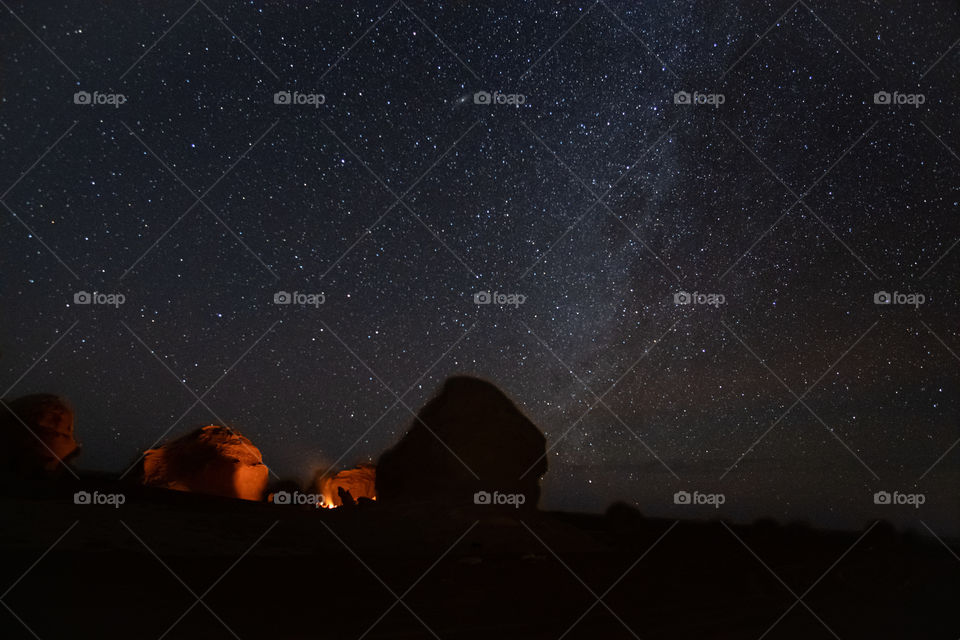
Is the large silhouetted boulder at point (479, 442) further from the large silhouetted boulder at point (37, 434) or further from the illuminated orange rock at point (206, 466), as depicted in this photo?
the large silhouetted boulder at point (37, 434)

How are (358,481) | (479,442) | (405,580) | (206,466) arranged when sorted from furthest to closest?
1. (358,481)
2. (479,442)
3. (206,466)
4. (405,580)

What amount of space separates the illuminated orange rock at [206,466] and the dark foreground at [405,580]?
577 cm

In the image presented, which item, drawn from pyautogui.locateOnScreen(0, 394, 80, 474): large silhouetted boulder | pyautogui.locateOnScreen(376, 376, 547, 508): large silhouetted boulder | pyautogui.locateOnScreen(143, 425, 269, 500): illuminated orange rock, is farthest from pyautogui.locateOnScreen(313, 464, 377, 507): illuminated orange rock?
pyautogui.locateOnScreen(0, 394, 80, 474): large silhouetted boulder

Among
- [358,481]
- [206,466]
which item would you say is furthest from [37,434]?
[358,481]

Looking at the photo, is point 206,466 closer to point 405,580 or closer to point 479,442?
point 479,442

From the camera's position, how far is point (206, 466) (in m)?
21.7

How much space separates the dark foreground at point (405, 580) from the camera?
28.2 ft

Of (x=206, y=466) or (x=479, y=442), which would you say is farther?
(x=479, y=442)

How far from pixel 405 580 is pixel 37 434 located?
582 inches

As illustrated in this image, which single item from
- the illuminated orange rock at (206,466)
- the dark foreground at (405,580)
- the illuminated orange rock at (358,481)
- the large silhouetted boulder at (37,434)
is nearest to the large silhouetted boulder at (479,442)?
the illuminated orange rock at (358,481)

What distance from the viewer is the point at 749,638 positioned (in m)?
8.66

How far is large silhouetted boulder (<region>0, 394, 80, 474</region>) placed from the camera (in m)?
18.1

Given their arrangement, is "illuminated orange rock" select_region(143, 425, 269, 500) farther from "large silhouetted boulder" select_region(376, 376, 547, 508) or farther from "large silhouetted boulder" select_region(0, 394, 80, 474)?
"large silhouetted boulder" select_region(376, 376, 547, 508)

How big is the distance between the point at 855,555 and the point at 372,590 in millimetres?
13100
